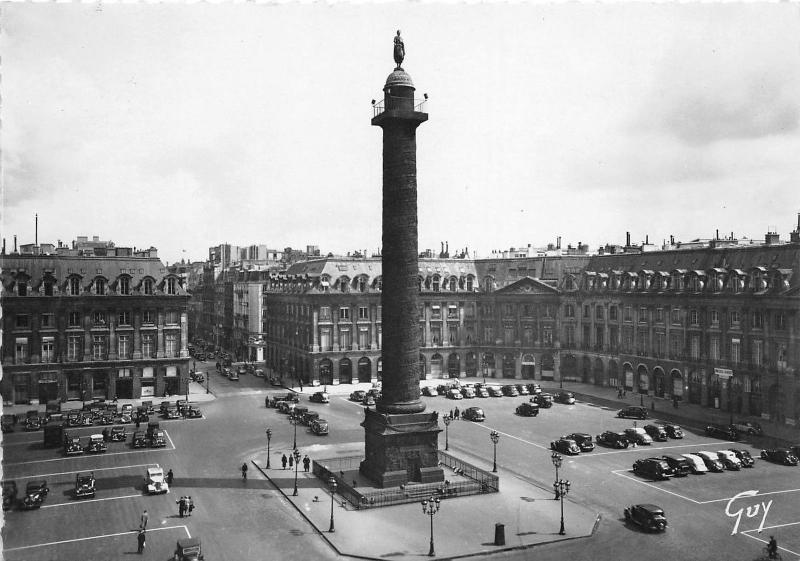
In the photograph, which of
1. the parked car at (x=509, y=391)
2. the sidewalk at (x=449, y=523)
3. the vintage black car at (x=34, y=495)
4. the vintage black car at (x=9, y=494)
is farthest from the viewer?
the parked car at (x=509, y=391)

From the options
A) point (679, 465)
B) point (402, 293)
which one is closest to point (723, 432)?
point (679, 465)

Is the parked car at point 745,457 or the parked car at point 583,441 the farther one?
the parked car at point 583,441

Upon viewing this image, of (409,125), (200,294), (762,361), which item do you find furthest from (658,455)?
(200,294)

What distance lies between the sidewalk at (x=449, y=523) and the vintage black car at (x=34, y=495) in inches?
511

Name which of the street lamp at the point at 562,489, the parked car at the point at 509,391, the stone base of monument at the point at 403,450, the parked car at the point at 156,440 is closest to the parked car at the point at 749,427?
the parked car at the point at 509,391

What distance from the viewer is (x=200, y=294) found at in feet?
473

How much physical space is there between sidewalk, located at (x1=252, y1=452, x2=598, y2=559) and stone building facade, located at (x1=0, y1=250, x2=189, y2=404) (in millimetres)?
36338

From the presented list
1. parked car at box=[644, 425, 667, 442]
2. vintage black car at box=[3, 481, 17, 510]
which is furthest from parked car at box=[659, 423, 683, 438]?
vintage black car at box=[3, 481, 17, 510]

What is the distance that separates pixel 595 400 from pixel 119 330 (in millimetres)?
50617

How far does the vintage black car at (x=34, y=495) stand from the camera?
37.7 metres

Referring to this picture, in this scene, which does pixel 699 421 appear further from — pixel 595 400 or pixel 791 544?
pixel 791 544

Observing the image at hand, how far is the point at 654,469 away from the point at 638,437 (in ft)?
32.8

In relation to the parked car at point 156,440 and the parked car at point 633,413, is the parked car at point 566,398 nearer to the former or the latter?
the parked car at point 633,413

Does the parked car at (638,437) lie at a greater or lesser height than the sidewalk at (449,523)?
greater
